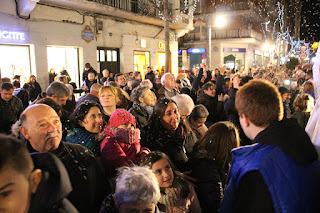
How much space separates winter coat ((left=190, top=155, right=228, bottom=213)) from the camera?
2.61 meters

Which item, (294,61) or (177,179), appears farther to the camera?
(294,61)

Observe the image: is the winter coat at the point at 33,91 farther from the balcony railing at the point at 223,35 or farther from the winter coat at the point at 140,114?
the balcony railing at the point at 223,35

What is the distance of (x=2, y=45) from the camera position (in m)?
11.0

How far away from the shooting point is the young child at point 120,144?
2785 millimetres

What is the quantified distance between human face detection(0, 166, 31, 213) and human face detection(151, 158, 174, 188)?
1.51 metres

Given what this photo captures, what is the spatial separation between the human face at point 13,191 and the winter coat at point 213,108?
16.4 feet

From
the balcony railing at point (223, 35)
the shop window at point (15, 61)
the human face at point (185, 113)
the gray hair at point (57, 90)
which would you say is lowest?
the human face at point (185, 113)

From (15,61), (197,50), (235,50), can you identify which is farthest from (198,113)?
(235,50)

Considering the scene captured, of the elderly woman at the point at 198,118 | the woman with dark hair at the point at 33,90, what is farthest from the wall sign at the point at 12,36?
the elderly woman at the point at 198,118

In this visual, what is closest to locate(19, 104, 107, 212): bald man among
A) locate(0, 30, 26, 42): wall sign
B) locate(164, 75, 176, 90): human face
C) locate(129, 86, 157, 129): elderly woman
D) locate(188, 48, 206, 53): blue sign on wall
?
locate(129, 86, 157, 129): elderly woman

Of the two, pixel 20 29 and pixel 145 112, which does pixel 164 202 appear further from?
pixel 20 29

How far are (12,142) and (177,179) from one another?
5.77 feet

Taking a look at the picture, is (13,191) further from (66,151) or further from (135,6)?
(135,6)

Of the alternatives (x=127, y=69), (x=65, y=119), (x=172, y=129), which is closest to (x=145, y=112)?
(x=172, y=129)
